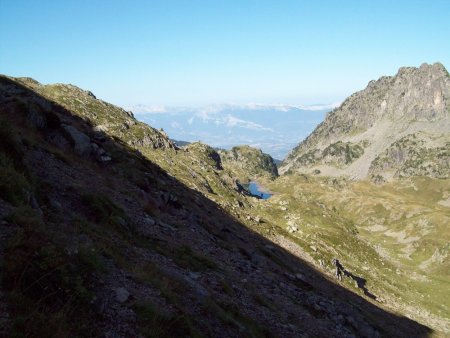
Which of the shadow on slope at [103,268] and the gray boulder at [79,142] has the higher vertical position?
the gray boulder at [79,142]

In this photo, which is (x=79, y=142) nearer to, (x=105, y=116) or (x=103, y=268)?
(x=103, y=268)

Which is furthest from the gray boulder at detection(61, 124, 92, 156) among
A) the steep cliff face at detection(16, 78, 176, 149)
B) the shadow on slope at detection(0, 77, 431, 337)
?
the steep cliff face at detection(16, 78, 176, 149)

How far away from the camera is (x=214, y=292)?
67.3ft

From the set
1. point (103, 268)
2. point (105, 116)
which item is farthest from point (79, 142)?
point (105, 116)

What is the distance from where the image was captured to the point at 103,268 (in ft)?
47.1

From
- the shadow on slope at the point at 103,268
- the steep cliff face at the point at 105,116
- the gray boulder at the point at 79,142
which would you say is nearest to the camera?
the shadow on slope at the point at 103,268

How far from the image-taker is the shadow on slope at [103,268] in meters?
11.1

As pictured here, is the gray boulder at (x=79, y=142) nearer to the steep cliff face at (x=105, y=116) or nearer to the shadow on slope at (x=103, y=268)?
the shadow on slope at (x=103, y=268)

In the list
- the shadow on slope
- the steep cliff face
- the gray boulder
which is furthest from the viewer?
the steep cliff face

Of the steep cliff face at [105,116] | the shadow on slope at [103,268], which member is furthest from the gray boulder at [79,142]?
the steep cliff face at [105,116]

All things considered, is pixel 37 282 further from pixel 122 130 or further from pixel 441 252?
pixel 441 252

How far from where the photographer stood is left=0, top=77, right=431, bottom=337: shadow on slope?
438 inches

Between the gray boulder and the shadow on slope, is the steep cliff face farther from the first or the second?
the shadow on slope

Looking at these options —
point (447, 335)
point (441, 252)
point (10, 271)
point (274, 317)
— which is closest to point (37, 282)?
point (10, 271)
